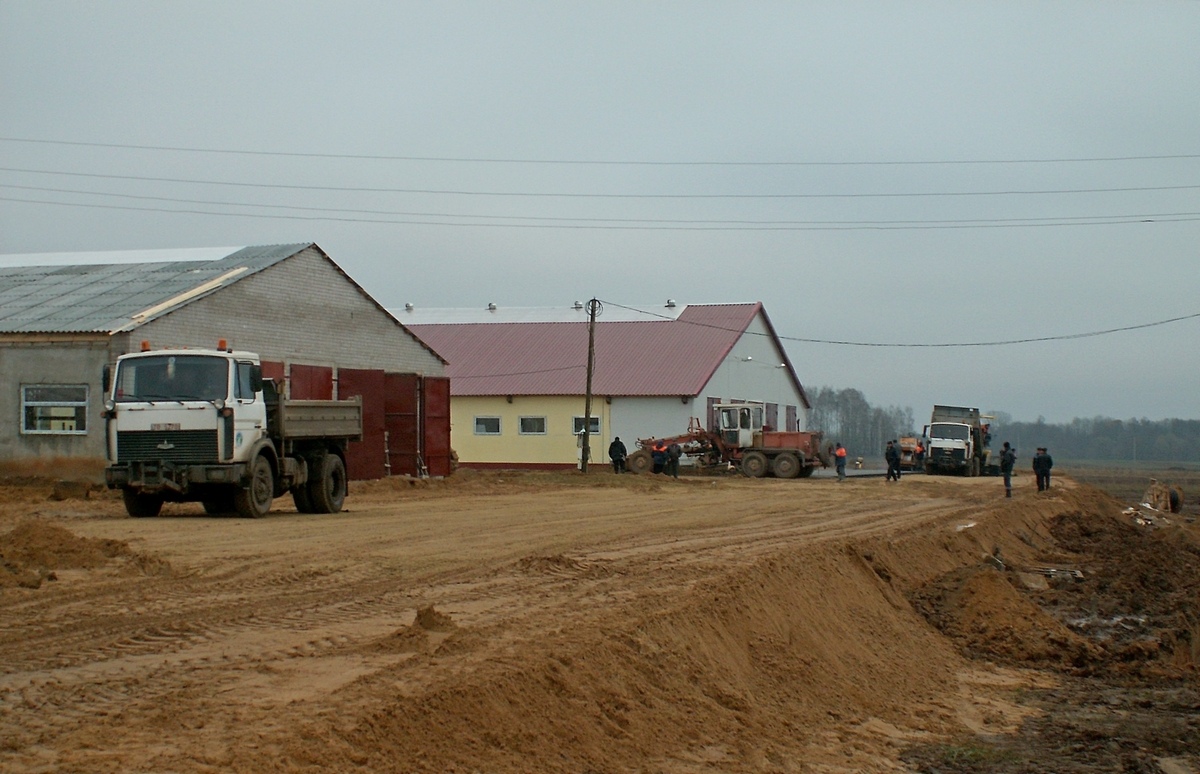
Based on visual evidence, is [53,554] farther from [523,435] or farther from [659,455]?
[523,435]

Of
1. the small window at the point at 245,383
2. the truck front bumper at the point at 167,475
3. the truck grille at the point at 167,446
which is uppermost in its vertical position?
the small window at the point at 245,383

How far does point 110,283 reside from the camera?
3088 cm

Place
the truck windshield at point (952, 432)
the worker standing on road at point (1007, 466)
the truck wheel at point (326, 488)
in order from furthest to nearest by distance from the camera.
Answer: the truck windshield at point (952, 432)
the worker standing on road at point (1007, 466)
the truck wheel at point (326, 488)

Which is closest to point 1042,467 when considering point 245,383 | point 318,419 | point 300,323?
point 300,323

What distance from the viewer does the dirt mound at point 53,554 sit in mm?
12805

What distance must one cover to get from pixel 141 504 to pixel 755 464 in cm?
2879

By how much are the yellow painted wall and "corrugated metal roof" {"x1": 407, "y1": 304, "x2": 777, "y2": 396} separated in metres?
0.50

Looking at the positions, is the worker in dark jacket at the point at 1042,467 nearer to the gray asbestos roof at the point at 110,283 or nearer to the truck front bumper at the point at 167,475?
the gray asbestos roof at the point at 110,283

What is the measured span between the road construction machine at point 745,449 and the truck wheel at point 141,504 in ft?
86.5

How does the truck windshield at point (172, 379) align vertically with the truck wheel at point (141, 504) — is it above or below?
above

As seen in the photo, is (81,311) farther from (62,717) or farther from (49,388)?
(62,717)

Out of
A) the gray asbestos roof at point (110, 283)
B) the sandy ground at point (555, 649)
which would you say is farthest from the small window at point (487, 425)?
the sandy ground at point (555, 649)

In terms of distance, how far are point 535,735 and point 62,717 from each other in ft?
8.89

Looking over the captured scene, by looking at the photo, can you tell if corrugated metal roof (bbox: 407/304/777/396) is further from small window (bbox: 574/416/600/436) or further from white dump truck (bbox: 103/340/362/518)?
white dump truck (bbox: 103/340/362/518)
